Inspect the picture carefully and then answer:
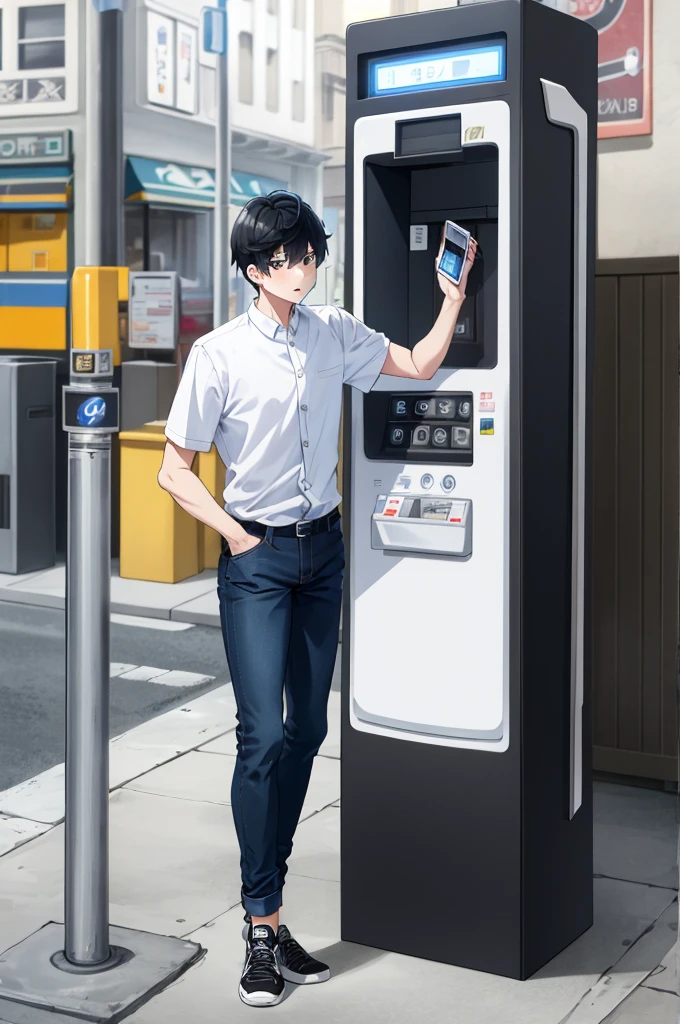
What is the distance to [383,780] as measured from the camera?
3352mm

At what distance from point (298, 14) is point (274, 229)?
6391mm

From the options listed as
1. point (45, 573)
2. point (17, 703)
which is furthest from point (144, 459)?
point (17, 703)

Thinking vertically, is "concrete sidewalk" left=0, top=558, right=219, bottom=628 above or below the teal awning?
below

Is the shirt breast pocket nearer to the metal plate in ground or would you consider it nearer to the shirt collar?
the shirt collar

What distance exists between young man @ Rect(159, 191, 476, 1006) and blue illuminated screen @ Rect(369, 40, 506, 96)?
366 mm

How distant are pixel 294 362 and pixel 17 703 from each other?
3.35 m

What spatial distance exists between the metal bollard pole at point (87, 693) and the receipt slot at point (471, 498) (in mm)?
592

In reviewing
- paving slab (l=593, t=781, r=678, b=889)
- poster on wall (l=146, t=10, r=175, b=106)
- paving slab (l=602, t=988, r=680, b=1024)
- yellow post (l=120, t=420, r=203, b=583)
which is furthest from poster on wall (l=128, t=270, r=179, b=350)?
paving slab (l=602, t=988, r=680, b=1024)

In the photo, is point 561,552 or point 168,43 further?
point 168,43

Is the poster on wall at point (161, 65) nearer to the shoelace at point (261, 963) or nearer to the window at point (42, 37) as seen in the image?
the window at point (42, 37)

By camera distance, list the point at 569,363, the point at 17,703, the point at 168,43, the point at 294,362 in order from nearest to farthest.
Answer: the point at 294,362
the point at 569,363
the point at 17,703
the point at 168,43

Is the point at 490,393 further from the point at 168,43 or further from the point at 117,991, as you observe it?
the point at 168,43

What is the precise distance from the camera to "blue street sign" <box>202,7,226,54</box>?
849 cm

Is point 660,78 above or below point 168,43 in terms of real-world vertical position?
below
